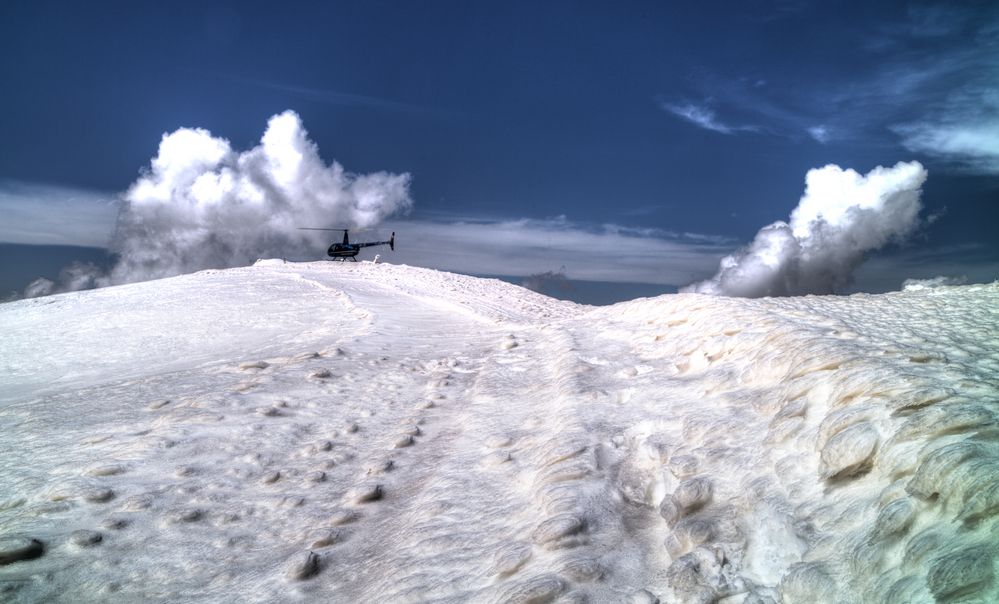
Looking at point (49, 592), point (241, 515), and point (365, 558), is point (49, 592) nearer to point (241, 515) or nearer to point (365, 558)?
point (241, 515)

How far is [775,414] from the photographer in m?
3.91

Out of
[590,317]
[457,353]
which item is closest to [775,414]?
[457,353]

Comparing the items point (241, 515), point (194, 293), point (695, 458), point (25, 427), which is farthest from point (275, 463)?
point (194, 293)

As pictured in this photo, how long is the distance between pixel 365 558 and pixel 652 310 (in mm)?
4865

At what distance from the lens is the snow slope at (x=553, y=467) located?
9.24 ft

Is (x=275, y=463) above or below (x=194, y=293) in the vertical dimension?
below

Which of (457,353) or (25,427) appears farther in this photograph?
(457,353)

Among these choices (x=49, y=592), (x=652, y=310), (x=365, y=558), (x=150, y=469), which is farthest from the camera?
(x=652, y=310)

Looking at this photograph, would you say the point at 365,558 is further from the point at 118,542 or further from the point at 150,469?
the point at 150,469

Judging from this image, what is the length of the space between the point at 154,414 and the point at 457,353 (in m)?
3.34

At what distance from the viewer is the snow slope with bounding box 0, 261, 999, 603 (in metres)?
2.82

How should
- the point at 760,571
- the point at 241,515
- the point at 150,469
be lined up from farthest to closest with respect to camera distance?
the point at 150,469 → the point at 241,515 → the point at 760,571

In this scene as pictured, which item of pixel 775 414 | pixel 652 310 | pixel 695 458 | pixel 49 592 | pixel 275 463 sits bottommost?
pixel 49 592

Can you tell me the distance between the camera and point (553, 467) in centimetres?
409
